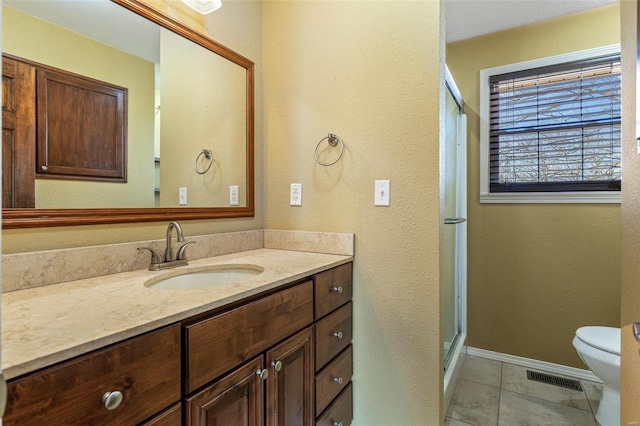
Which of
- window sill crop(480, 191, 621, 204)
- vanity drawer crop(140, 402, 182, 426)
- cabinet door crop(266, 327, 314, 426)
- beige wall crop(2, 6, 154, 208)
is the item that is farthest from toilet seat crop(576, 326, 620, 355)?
beige wall crop(2, 6, 154, 208)

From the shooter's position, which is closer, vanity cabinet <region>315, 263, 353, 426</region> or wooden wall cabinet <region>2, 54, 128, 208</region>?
wooden wall cabinet <region>2, 54, 128, 208</region>

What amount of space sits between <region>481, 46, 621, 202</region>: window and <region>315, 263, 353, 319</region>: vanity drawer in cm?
144

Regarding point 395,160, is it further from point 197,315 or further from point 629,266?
point 197,315

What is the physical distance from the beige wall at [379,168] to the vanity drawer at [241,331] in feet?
1.50

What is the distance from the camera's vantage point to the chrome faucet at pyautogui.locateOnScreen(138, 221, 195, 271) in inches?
51.8

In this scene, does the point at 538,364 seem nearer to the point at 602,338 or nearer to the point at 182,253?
the point at 602,338

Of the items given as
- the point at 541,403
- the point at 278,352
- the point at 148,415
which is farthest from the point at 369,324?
the point at 541,403

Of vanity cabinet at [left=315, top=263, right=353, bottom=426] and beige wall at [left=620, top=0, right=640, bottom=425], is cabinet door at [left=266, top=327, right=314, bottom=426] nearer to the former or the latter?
vanity cabinet at [left=315, top=263, right=353, bottom=426]

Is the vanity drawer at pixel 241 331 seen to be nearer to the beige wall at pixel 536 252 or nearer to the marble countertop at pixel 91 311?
the marble countertop at pixel 91 311

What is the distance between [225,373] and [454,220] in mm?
1627

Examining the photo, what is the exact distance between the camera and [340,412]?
1.52 meters

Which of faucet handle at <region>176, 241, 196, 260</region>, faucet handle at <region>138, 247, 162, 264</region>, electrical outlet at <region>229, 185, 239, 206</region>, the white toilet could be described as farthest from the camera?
electrical outlet at <region>229, 185, 239, 206</region>

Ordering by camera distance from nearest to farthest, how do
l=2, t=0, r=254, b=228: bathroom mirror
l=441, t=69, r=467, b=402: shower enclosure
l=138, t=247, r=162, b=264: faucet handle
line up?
1. l=2, t=0, r=254, b=228: bathroom mirror
2. l=138, t=247, r=162, b=264: faucet handle
3. l=441, t=69, r=467, b=402: shower enclosure

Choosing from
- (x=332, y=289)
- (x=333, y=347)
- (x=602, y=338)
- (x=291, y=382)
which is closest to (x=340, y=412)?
(x=333, y=347)
